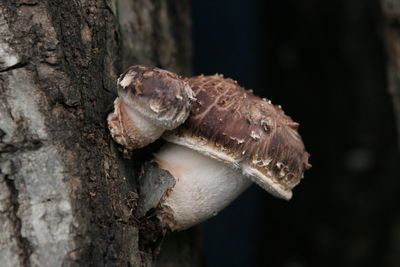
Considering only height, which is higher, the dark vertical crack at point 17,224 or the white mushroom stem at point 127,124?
the white mushroom stem at point 127,124

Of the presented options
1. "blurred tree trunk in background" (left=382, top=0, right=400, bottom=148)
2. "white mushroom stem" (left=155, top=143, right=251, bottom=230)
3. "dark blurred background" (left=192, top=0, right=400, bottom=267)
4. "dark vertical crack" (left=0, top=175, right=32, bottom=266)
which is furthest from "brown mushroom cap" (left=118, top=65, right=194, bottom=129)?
"dark blurred background" (left=192, top=0, right=400, bottom=267)

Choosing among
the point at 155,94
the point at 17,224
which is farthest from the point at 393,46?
the point at 17,224

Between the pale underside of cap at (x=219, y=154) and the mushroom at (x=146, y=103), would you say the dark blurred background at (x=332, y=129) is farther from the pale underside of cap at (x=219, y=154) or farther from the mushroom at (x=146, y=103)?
the mushroom at (x=146, y=103)

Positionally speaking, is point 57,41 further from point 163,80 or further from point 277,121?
point 277,121

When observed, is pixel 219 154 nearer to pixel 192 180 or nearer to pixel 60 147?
pixel 192 180

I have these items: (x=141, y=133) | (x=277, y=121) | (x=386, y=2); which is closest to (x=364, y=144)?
(x=386, y=2)

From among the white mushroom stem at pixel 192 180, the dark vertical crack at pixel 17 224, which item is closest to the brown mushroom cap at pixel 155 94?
the white mushroom stem at pixel 192 180

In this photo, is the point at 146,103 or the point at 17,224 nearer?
the point at 17,224

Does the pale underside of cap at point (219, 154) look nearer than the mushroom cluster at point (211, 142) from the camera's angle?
No
